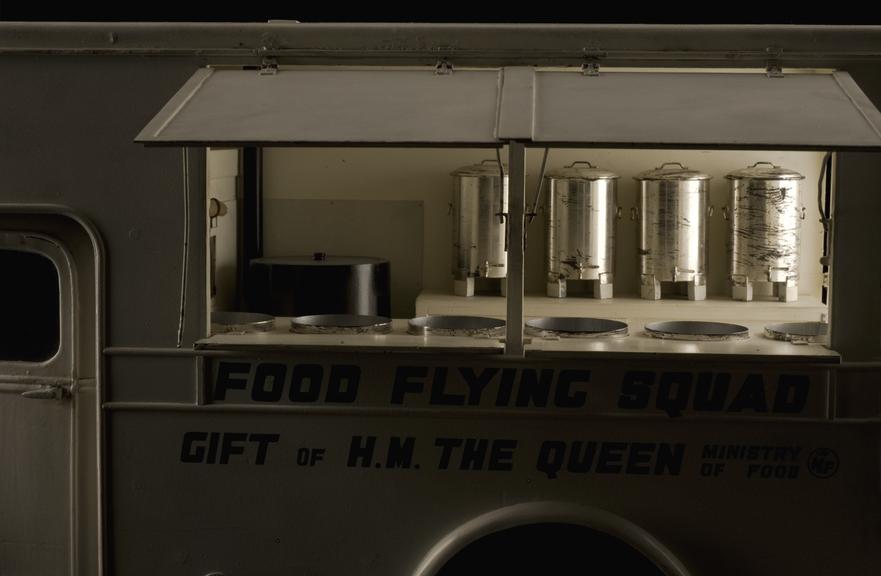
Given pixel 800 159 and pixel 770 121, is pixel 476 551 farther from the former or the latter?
pixel 800 159

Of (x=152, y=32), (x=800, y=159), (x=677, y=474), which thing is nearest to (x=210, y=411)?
→ (x=152, y=32)

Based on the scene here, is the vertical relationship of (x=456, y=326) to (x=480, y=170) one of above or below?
below

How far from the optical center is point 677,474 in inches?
143

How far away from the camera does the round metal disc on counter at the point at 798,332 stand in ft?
12.7

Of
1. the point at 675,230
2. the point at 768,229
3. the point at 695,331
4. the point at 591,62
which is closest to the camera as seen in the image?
the point at 591,62

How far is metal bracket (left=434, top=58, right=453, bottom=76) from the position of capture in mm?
3764

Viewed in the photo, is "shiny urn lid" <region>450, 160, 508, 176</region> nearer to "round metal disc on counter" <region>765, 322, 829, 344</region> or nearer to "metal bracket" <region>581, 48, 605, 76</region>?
"metal bracket" <region>581, 48, 605, 76</region>

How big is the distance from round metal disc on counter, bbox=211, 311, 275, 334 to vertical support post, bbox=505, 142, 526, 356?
923 mm

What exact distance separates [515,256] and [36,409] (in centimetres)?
172

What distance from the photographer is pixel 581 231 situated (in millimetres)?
4953

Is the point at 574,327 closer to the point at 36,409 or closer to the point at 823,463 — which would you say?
the point at 823,463

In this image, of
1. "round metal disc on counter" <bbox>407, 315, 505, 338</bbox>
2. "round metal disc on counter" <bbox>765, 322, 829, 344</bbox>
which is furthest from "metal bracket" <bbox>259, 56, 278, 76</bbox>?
"round metal disc on counter" <bbox>765, 322, 829, 344</bbox>

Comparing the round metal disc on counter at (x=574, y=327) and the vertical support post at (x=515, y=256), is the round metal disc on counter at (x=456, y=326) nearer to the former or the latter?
the round metal disc on counter at (x=574, y=327)

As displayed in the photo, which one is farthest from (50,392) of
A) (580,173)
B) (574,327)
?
(580,173)
